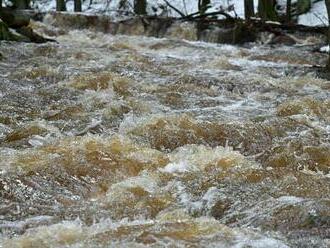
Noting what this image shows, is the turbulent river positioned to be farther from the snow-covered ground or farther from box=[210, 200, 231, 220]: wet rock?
the snow-covered ground

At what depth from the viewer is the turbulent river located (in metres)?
3.43

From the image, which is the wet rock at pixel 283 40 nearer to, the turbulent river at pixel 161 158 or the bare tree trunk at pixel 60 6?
the turbulent river at pixel 161 158

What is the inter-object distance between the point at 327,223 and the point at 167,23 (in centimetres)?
1302

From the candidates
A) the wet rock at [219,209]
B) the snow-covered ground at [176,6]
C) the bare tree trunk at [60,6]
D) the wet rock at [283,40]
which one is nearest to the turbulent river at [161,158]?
the wet rock at [219,209]

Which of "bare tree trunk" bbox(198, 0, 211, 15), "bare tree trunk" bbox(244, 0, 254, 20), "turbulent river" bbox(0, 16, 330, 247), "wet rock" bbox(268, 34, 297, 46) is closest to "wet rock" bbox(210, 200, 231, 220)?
"turbulent river" bbox(0, 16, 330, 247)

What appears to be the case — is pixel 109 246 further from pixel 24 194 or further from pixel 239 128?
pixel 239 128

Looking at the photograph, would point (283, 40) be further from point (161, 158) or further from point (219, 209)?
point (219, 209)

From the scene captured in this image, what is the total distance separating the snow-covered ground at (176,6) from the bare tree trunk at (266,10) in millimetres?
1352

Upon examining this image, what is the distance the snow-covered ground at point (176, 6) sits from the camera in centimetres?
1991

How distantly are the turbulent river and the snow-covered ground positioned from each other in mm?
11125

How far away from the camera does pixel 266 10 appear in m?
18.3

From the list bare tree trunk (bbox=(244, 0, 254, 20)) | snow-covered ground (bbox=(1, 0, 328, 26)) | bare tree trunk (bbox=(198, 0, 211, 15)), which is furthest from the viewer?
bare tree trunk (bbox=(198, 0, 211, 15))

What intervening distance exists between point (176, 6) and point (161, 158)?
20144 mm

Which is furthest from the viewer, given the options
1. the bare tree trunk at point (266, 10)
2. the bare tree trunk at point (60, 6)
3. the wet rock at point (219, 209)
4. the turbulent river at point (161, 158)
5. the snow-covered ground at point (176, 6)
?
the bare tree trunk at point (60, 6)
